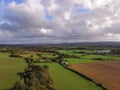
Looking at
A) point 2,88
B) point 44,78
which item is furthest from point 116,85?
point 2,88

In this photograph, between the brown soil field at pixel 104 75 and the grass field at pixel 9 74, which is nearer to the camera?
the grass field at pixel 9 74

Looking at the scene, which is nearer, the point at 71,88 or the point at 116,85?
the point at 71,88

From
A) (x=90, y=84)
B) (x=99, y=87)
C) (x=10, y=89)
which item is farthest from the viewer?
(x=90, y=84)

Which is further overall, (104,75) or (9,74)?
(104,75)

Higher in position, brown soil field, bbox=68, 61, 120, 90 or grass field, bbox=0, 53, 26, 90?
grass field, bbox=0, 53, 26, 90

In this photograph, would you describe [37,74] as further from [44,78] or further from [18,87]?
[18,87]

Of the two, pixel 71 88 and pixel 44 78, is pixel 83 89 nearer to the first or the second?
pixel 71 88

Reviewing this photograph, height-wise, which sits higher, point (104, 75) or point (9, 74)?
point (9, 74)

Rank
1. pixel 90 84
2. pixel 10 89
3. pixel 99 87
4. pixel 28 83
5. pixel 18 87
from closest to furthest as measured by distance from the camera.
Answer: pixel 18 87, pixel 28 83, pixel 10 89, pixel 99 87, pixel 90 84

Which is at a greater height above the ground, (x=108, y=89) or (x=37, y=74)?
(x=37, y=74)

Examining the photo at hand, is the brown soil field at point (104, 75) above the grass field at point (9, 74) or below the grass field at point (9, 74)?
below

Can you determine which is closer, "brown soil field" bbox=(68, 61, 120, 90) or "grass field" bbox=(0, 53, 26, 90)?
"grass field" bbox=(0, 53, 26, 90)
